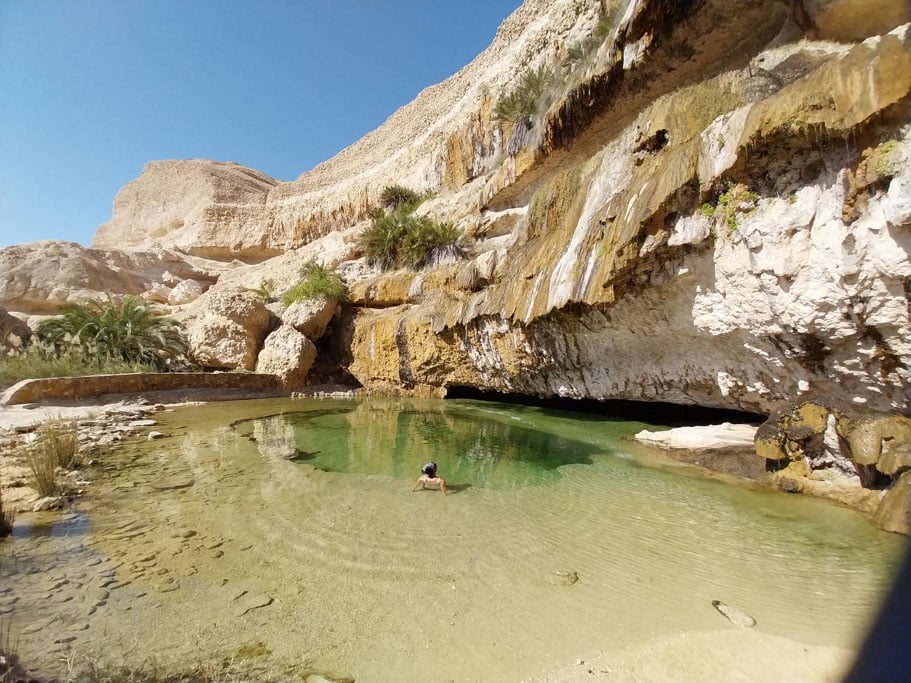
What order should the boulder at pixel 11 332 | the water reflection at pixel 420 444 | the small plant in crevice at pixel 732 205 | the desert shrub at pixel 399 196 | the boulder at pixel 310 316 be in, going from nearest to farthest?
the small plant in crevice at pixel 732 205 < the water reflection at pixel 420 444 < the boulder at pixel 11 332 < the boulder at pixel 310 316 < the desert shrub at pixel 399 196

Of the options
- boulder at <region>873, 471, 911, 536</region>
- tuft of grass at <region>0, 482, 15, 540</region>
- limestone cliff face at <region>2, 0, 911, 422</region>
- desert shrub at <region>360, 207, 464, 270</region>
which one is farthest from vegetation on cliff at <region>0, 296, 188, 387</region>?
boulder at <region>873, 471, 911, 536</region>

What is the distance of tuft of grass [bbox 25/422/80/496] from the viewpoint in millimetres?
3852

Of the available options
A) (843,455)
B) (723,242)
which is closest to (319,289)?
(723,242)

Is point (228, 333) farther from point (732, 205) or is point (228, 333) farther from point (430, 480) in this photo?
point (732, 205)

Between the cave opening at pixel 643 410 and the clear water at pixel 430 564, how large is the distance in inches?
137

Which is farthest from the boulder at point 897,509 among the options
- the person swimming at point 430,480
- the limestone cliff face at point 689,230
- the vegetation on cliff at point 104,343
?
the vegetation on cliff at point 104,343

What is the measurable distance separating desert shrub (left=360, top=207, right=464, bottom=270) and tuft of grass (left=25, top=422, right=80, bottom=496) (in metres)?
9.66

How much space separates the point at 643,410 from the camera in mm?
9680

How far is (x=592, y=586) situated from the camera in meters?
2.83

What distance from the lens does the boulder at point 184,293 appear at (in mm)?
19703

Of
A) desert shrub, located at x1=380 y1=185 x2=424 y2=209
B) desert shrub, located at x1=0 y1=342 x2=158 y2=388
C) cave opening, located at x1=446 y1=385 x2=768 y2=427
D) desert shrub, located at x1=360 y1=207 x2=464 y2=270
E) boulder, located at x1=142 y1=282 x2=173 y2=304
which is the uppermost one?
desert shrub, located at x1=380 y1=185 x2=424 y2=209

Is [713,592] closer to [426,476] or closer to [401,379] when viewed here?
[426,476]

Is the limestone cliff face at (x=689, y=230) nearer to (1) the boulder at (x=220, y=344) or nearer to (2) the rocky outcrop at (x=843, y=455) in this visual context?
(2) the rocky outcrop at (x=843, y=455)

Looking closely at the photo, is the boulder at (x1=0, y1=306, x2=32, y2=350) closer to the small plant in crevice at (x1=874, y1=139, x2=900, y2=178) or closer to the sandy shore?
the sandy shore
